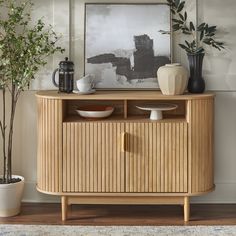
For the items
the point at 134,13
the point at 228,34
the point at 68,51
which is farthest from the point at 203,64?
the point at 68,51

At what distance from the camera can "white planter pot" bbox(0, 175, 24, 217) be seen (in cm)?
382

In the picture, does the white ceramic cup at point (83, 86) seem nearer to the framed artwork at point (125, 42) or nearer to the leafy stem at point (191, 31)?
the framed artwork at point (125, 42)

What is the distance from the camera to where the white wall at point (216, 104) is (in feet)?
13.3

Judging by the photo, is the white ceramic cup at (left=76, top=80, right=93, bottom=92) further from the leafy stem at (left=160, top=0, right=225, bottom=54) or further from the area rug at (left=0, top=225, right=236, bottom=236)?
→ the area rug at (left=0, top=225, right=236, bottom=236)

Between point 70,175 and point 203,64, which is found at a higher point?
point 203,64

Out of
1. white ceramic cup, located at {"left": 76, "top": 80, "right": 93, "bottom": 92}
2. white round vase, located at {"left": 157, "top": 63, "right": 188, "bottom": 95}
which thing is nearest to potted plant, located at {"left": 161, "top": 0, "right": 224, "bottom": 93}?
white round vase, located at {"left": 157, "top": 63, "right": 188, "bottom": 95}

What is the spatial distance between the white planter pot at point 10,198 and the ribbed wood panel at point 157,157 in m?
0.77

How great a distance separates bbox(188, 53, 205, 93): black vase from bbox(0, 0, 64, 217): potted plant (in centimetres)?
92

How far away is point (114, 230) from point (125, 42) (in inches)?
53.0

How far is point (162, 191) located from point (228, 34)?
1235mm

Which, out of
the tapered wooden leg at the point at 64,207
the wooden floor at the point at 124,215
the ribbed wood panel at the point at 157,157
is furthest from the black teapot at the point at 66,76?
the wooden floor at the point at 124,215

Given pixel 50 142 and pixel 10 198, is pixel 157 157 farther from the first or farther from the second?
A: pixel 10 198

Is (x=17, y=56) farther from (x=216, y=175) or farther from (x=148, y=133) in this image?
(x=216, y=175)

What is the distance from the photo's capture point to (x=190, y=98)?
145 inches
